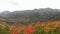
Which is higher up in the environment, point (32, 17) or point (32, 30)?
point (32, 30)

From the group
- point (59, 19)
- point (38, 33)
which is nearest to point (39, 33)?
point (38, 33)

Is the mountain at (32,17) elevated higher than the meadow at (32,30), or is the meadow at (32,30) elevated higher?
the meadow at (32,30)

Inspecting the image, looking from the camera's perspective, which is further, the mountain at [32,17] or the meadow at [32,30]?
the mountain at [32,17]

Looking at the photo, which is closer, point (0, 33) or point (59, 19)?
point (0, 33)

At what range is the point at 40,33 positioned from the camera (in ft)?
130

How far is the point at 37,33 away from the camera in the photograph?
41.0 meters

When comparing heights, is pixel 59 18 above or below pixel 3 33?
below

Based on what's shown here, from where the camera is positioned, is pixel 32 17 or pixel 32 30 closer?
pixel 32 30

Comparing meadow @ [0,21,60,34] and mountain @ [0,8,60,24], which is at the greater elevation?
meadow @ [0,21,60,34]

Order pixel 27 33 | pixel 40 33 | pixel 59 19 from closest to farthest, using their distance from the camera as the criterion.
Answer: pixel 40 33
pixel 27 33
pixel 59 19

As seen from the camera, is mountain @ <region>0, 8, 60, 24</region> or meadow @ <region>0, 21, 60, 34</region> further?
mountain @ <region>0, 8, 60, 24</region>

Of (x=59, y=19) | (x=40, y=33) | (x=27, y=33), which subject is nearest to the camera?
(x=40, y=33)

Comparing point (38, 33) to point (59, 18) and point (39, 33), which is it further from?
point (59, 18)

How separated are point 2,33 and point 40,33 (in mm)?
8069
